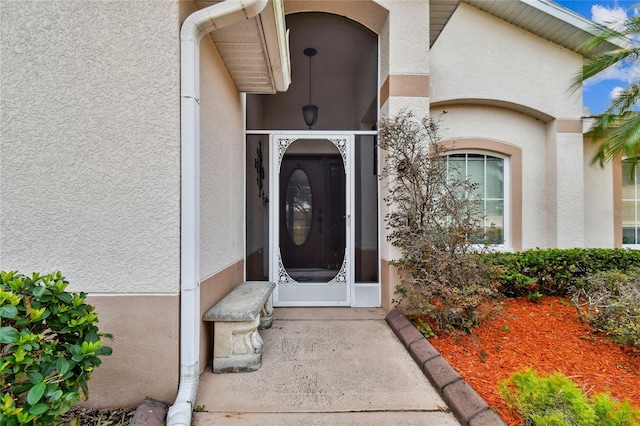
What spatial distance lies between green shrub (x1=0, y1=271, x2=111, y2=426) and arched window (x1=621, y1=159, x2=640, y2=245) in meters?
8.99

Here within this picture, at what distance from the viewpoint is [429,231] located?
4.07 m

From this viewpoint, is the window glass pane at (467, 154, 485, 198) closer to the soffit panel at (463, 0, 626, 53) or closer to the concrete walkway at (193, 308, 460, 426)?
the soffit panel at (463, 0, 626, 53)

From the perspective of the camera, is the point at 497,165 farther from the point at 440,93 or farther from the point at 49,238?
the point at 49,238

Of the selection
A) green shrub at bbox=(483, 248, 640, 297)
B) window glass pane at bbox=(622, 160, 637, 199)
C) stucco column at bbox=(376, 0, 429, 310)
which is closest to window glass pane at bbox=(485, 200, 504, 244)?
green shrub at bbox=(483, 248, 640, 297)

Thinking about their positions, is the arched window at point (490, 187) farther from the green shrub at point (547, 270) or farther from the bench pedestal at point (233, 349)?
the bench pedestal at point (233, 349)

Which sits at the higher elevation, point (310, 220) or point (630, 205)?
point (630, 205)

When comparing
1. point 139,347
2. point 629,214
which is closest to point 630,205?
point 629,214

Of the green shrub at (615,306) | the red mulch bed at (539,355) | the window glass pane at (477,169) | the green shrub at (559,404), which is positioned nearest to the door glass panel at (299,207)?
the red mulch bed at (539,355)

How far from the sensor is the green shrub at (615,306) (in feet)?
11.0

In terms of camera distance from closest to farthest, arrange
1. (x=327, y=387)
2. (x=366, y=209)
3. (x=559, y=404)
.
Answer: (x=559, y=404) < (x=327, y=387) < (x=366, y=209)

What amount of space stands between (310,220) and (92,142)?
3.38 metres

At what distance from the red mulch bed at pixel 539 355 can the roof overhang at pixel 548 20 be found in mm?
5334

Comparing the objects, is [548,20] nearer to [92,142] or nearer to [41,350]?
[92,142]

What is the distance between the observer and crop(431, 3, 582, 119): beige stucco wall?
244 inches
